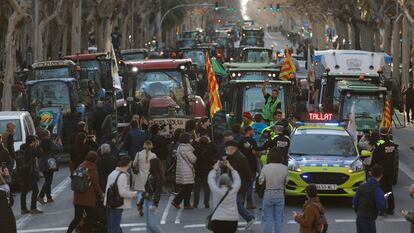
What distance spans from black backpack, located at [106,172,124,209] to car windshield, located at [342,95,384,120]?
1599 centimetres

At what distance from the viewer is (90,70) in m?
46.1

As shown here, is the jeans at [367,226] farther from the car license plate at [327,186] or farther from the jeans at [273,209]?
the car license plate at [327,186]

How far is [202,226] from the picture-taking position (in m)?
21.7

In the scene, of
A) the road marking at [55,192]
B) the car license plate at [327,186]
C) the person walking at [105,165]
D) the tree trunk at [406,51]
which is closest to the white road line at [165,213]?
the person walking at [105,165]

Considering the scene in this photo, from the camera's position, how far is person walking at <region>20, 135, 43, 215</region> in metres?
24.0

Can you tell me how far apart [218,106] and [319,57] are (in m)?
18.9

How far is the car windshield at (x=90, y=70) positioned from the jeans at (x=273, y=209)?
2589cm

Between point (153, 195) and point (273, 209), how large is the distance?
1.91 m

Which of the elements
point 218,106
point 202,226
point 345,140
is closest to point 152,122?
point 218,106

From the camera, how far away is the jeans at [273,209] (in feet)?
61.0

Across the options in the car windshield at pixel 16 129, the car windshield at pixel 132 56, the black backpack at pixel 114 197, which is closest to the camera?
the black backpack at pixel 114 197

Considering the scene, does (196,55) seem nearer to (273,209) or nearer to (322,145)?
(322,145)

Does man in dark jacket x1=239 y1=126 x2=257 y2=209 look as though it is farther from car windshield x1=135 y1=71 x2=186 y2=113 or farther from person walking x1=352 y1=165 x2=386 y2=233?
car windshield x1=135 y1=71 x2=186 y2=113

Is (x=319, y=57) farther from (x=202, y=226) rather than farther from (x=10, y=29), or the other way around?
(x=202, y=226)
